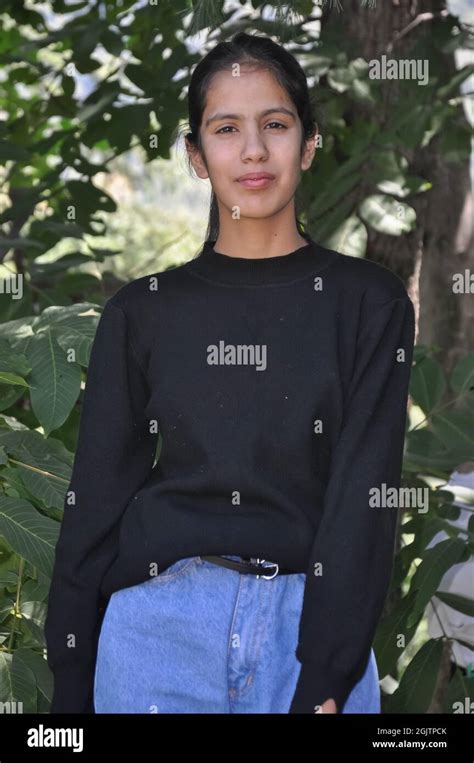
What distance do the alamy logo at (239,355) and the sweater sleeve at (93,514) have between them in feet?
0.49

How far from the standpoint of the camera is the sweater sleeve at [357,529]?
1580 mm

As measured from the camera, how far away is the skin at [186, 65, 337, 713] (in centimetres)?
173

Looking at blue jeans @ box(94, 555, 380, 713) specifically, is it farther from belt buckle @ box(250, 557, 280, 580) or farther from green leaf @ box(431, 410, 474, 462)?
green leaf @ box(431, 410, 474, 462)

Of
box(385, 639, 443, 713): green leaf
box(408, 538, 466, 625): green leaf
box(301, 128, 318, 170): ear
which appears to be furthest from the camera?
box(385, 639, 443, 713): green leaf

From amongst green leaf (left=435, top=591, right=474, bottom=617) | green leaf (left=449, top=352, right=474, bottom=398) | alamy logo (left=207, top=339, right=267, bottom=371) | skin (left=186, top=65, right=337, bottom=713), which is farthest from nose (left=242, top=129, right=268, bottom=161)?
green leaf (left=435, top=591, right=474, bottom=617)

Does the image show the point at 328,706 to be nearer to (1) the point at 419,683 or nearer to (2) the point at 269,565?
(2) the point at 269,565

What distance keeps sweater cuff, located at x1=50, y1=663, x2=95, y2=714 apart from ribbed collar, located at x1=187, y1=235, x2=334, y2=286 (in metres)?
0.60

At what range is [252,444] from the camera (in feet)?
5.40

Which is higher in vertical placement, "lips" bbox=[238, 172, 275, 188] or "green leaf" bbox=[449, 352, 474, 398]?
"lips" bbox=[238, 172, 275, 188]

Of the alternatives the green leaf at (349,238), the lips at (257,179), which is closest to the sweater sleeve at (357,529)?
the lips at (257,179)

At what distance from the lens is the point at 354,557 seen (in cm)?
160
